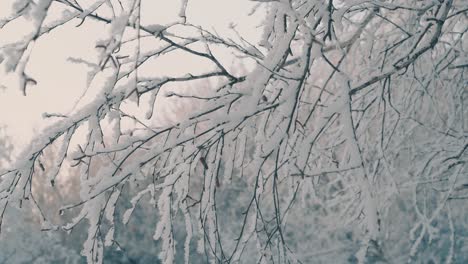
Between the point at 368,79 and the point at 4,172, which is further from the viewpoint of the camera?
the point at 368,79

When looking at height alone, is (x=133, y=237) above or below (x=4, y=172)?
above

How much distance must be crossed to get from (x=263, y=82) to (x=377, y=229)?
52 centimetres

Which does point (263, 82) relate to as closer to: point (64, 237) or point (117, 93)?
point (117, 93)

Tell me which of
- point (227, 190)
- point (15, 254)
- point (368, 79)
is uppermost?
point (227, 190)

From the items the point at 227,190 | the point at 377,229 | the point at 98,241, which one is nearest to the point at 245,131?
the point at 98,241

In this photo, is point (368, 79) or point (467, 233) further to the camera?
point (467, 233)

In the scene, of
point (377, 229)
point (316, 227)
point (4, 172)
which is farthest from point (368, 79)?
point (316, 227)

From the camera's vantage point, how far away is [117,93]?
1.81m

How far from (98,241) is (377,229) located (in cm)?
98

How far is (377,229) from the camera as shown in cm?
142

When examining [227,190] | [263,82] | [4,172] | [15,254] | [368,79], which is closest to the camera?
[263,82]

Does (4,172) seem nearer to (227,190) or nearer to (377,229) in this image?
(377,229)

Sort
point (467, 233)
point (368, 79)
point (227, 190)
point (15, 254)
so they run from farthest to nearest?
point (227, 190) → point (15, 254) → point (467, 233) → point (368, 79)

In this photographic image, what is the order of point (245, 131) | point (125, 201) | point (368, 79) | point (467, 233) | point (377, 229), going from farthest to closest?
point (125, 201), point (467, 233), point (245, 131), point (368, 79), point (377, 229)
